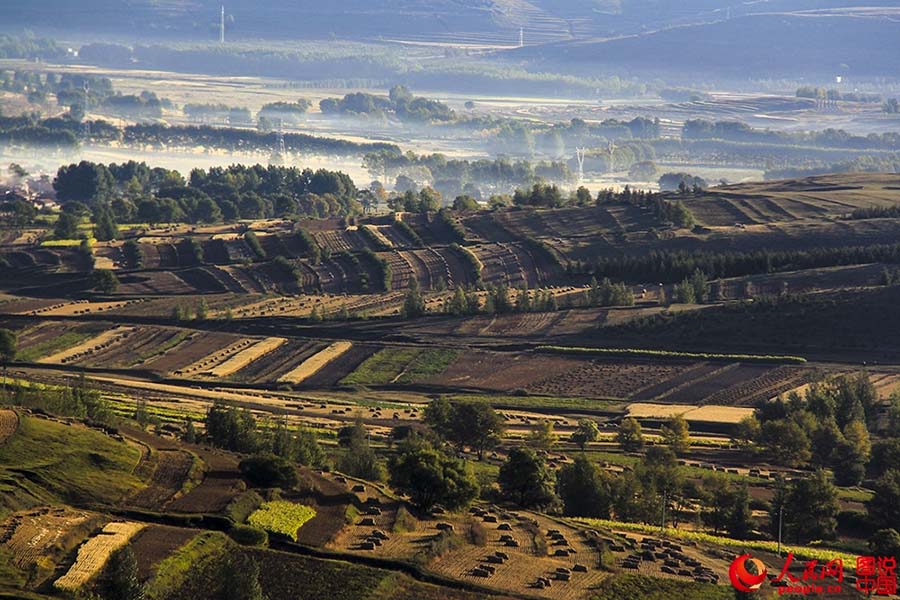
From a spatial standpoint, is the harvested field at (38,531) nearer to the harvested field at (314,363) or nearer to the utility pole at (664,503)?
the utility pole at (664,503)

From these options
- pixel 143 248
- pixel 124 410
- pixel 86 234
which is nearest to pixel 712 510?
pixel 124 410

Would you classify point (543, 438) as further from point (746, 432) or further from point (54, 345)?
point (54, 345)

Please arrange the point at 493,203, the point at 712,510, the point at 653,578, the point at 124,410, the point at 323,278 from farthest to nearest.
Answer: the point at 493,203
the point at 323,278
the point at 124,410
the point at 712,510
the point at 653,578

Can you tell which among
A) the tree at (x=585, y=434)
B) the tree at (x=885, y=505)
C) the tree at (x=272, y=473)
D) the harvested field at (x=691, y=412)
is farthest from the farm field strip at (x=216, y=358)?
the tree at (x=885, y=505)

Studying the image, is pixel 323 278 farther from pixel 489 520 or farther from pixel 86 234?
pixel 489 520

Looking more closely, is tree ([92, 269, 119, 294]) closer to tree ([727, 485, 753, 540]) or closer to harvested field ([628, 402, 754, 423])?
harvested field ([628, 402, 754, 423])
